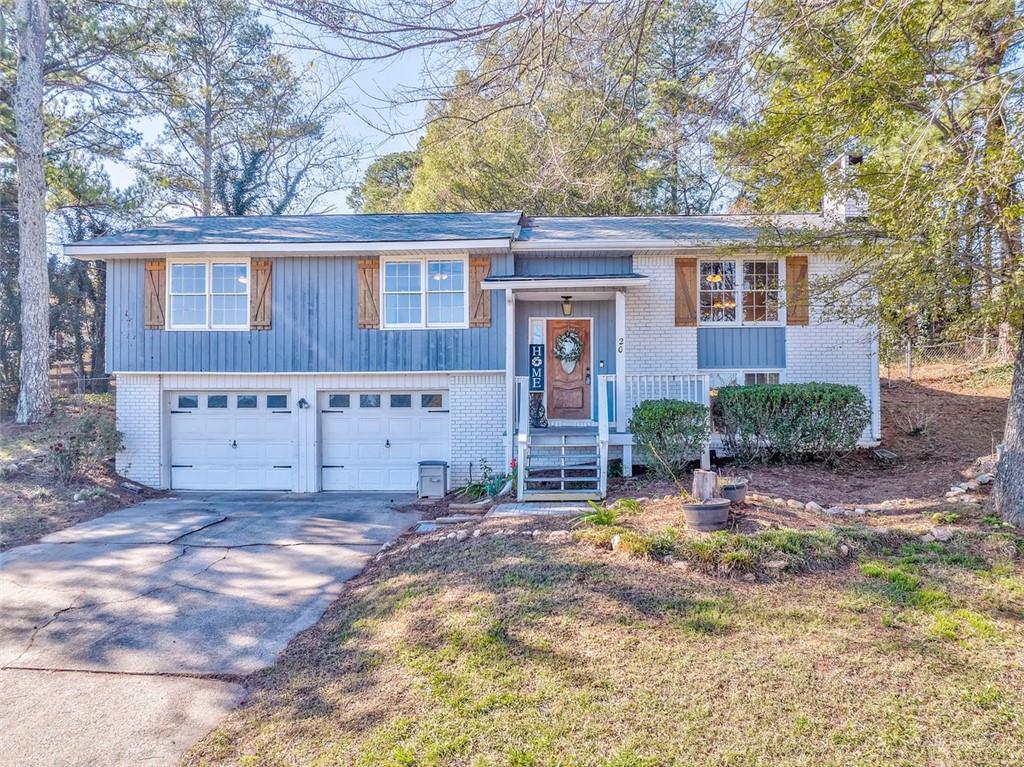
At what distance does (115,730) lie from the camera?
3.58 meters

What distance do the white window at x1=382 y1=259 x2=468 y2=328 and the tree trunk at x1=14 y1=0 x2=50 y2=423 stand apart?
27.1ft

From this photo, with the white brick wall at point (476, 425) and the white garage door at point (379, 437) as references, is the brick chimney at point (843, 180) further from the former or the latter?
the white garage door at point (379, 437)

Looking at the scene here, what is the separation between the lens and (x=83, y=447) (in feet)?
33.9

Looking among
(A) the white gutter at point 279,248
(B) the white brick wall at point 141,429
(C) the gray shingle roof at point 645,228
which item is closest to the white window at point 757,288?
(C) the gray shingle roof at point 645,228

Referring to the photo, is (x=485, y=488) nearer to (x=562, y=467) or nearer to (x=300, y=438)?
(x=562, y=467)

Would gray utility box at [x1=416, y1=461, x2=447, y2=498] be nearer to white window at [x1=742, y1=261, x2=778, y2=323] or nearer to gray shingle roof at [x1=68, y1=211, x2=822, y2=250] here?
gray shingle roof at [x1=68, y1=211, x2=822, y2=250]

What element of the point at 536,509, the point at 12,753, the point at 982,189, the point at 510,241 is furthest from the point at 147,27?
the point at 982,189

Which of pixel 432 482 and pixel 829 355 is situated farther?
pixel 829 355

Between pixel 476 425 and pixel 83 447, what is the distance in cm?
678

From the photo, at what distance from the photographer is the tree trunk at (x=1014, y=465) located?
229 inches

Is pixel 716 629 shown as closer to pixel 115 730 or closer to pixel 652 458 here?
pixel 115 730

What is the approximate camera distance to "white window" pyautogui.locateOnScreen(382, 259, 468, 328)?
35.1 feet

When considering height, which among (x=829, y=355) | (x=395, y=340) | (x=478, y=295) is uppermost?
(x=478, y=295)

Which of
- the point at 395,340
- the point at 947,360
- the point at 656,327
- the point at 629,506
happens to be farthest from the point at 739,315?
the point at 947,360
